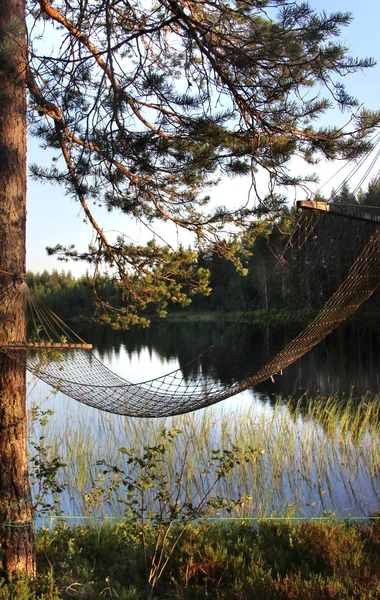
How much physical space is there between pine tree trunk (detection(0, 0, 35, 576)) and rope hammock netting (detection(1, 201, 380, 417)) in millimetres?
85

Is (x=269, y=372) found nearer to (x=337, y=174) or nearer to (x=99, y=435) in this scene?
(x=337, y=174)

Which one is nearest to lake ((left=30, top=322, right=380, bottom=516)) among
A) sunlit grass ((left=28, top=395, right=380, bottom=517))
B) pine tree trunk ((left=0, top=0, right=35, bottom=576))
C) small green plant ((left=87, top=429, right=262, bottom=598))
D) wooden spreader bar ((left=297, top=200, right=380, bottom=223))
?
sunlit grass ((left=28, top=395, right=380, bottom=517))

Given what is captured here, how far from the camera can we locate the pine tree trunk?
1.96 metres

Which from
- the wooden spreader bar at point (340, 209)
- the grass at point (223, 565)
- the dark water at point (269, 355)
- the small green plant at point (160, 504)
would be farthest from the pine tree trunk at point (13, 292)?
the wooden spreader bar at point (340, 209)

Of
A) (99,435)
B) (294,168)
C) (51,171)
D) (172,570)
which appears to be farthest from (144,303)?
(99,435)

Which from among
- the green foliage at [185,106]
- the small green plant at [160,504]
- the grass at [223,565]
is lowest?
the grass at [223,565]

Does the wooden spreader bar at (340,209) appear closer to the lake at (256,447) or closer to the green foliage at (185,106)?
the green foliage at (185,106)

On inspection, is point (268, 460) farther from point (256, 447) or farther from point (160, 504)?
point (160, 504)

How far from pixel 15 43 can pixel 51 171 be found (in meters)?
1.09

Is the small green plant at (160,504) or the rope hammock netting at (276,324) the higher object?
the rope hammock netting at (276,324)

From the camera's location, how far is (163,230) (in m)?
3.26

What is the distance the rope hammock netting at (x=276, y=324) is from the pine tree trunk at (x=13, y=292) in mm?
85

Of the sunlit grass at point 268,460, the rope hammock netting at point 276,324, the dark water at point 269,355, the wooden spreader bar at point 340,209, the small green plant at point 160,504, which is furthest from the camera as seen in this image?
the sunlit grass at point 268,460

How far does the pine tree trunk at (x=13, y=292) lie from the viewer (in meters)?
1.96
